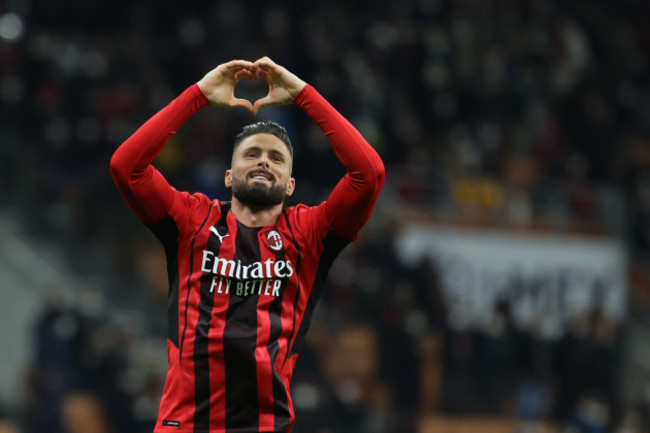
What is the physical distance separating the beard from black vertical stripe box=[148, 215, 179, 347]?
0.31 meters

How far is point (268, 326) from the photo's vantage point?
420 centimetres

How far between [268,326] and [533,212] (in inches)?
434

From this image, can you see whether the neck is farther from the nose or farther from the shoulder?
the nose

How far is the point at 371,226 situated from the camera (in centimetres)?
1354

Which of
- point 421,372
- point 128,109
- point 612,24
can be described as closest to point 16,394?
point 128,109

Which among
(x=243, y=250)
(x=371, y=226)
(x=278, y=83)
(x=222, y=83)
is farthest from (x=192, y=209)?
(x=371, y=226)

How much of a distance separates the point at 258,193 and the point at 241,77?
0.51m

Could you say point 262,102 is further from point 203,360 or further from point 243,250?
point 203,360

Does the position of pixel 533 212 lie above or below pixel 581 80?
below

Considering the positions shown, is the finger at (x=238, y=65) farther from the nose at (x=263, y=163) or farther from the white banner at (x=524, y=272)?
the white banner at (x=524, y=272)

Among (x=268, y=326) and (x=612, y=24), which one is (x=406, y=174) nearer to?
(x=612, y=24)

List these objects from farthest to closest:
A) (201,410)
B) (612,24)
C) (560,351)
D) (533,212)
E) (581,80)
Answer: (612,24), (581,80), (533,212), (560,351), (201,410)

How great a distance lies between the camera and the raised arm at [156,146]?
4.17 metres

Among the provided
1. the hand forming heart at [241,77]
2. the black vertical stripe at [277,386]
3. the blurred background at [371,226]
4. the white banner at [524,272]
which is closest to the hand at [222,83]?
the hand forming heart at [241,77]
